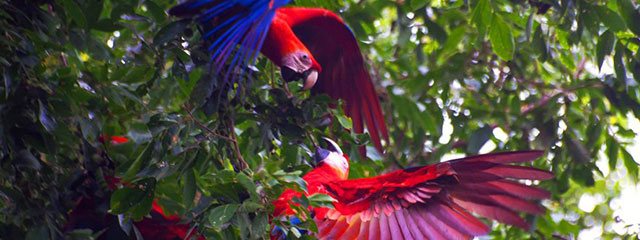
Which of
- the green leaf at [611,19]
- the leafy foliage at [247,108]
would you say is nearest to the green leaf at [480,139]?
the leafy foliage at [247,108]

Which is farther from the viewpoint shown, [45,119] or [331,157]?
[331,157]

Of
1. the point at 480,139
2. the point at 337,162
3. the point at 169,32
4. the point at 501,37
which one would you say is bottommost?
the point at 480,139

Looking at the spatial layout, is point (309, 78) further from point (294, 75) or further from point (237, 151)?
point (237, 151)

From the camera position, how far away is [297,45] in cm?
235

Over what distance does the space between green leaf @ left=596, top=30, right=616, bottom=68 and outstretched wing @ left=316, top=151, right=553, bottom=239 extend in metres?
0.53

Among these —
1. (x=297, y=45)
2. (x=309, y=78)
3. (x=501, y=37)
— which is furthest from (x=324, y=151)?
(x=501, y=37)

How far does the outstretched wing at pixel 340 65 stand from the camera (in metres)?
2.60

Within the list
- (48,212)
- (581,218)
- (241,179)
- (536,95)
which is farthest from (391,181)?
(581,218)

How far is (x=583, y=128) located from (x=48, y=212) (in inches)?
63.6

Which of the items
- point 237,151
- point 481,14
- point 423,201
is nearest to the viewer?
point 237,151

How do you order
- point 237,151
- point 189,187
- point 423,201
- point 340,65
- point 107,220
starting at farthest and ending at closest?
1. point 340,65
2. point 107,220
3. point 423,201
4. point 189,187
5. point 237,151

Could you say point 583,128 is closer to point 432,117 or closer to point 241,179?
point 432,117

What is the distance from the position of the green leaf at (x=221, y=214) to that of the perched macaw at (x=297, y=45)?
396mm

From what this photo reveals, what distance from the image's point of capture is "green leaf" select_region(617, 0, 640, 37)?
7.42ft
